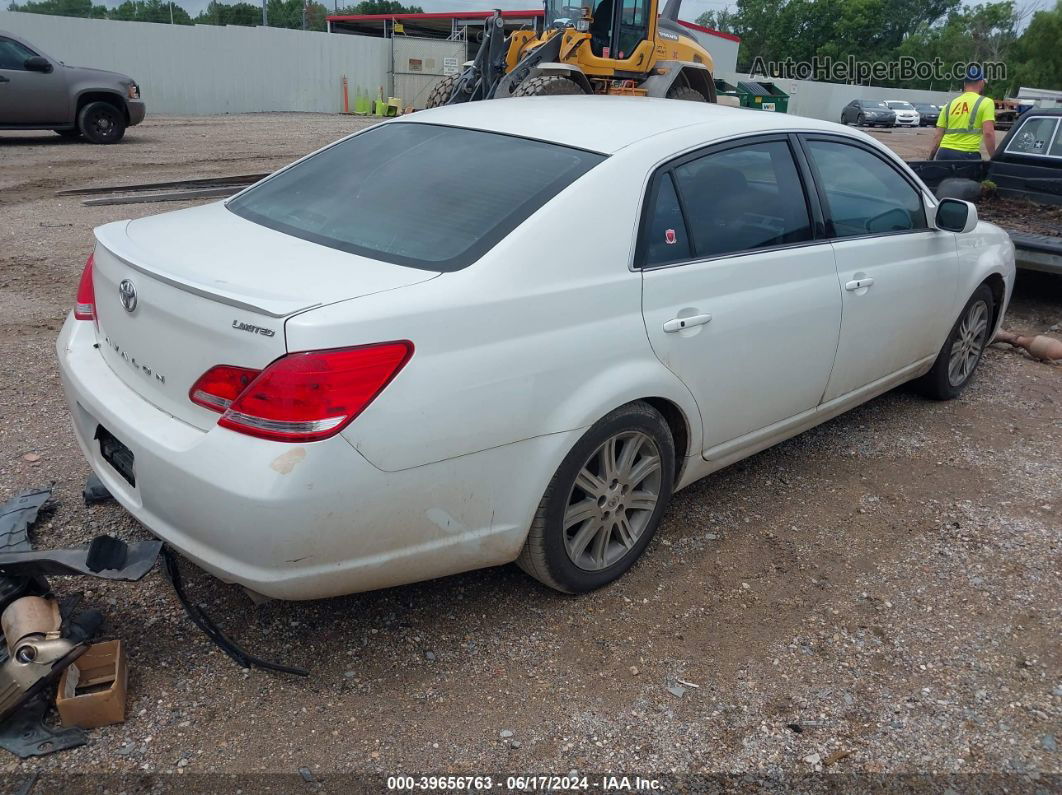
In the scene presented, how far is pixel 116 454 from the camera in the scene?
2707 millimetres

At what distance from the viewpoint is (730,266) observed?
3.26 metres

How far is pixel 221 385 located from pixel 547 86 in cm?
1089

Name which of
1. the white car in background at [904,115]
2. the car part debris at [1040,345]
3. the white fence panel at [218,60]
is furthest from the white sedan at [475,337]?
the white car in background at [904,115]

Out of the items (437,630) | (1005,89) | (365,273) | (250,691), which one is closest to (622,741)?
(437,630)

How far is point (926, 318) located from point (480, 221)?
2.71 m

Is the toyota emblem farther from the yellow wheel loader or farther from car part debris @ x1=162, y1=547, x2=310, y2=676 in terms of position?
the yellow wheel loader

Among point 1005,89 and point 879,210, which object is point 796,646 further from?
point 1005,89

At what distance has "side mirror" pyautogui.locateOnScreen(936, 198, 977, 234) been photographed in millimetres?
4371

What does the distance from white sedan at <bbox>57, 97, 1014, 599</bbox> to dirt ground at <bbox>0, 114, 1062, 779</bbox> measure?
315 mm

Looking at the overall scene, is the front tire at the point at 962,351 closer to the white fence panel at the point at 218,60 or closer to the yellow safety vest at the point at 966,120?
the yellow safety vest at the point at 966,120

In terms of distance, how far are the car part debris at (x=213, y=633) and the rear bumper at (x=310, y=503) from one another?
12.5 inches

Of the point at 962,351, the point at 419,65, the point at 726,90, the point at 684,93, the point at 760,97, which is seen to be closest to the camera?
the point at 962,351

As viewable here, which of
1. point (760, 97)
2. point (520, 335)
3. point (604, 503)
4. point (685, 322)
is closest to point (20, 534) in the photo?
point (520, 335)
